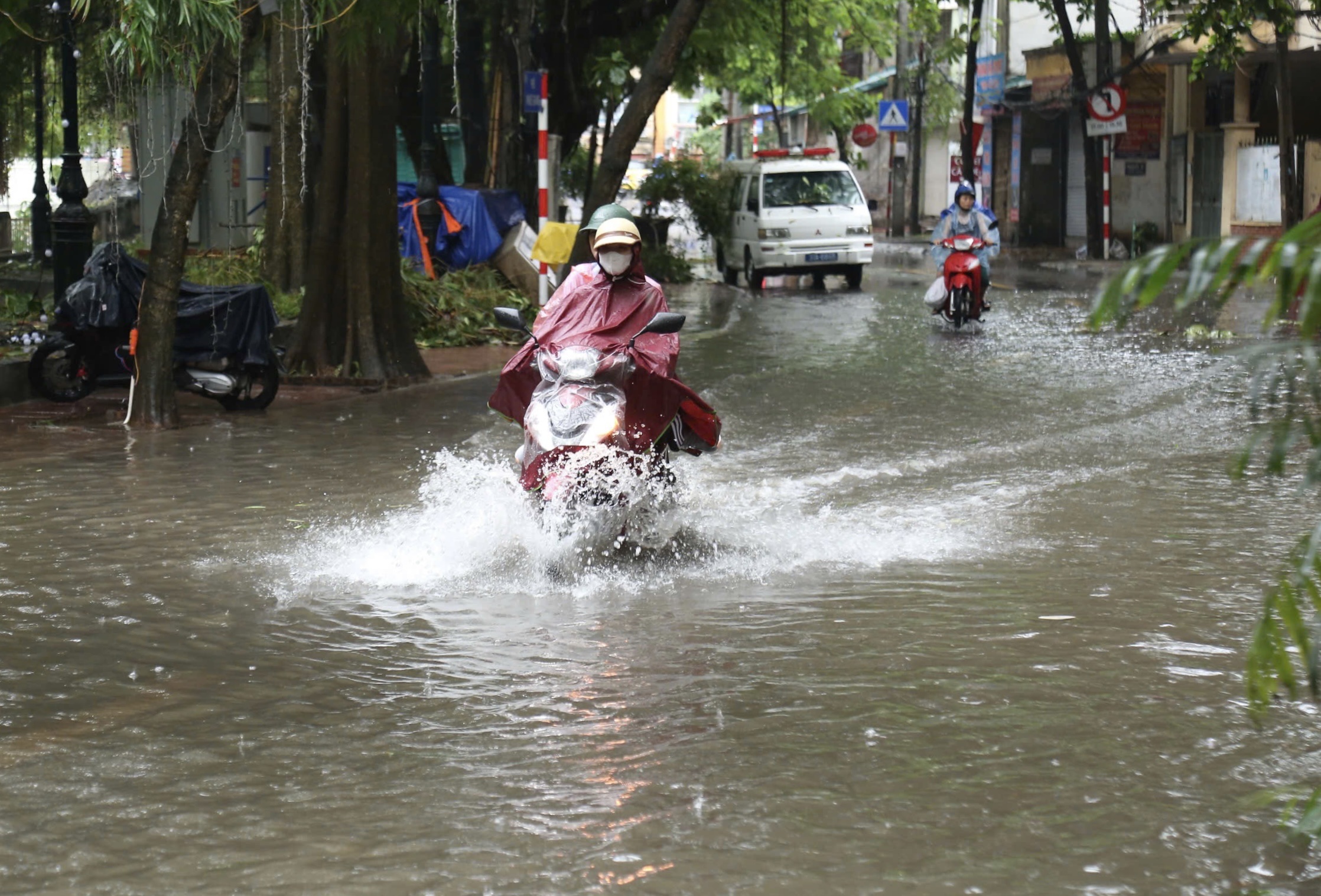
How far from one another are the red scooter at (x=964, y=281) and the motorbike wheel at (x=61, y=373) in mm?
9271

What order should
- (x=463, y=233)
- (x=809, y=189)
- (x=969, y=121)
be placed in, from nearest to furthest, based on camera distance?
(x=463, y=233) → (x=809, y=189) → (x=969, y=121)

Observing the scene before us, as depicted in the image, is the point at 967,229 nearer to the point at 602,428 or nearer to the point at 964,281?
the point at 964,281

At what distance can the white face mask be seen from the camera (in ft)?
23.4

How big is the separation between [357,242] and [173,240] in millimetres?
2659

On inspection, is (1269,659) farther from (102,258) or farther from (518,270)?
(518,270)

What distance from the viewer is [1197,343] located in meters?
15.8

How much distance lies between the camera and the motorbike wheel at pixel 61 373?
1207cm

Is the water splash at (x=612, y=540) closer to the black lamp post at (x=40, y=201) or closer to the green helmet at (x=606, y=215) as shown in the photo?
the green helmet at (x=606, y=215)

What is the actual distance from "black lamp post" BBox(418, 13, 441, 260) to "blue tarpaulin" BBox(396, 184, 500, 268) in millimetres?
275

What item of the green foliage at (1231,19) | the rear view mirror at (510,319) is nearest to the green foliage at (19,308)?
the rear view mirror at (510,319)

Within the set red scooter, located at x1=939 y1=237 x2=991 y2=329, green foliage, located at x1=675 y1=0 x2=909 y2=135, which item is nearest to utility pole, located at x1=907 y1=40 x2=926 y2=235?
green foliage, located at x1=675 y1=0 x2=909 y2=135

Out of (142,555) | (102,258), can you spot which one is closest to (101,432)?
(102,258)

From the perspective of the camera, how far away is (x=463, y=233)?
20.1 metres

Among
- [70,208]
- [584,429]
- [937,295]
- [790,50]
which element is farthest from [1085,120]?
[584,429]
